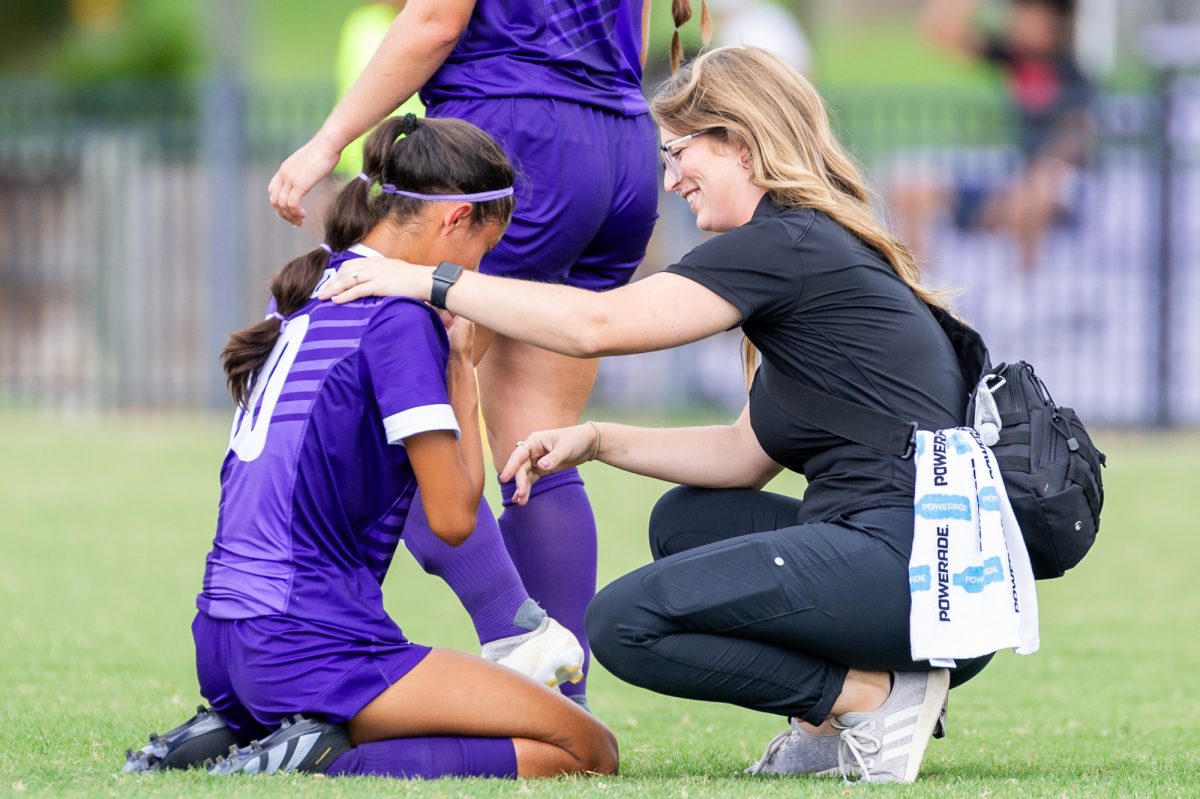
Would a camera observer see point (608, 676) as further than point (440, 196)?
Yes

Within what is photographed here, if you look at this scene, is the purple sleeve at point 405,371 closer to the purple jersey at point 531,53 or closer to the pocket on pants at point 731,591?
the pocket on pants at point 731,591

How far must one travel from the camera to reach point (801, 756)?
3643 millimetres

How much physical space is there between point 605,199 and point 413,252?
2.02 ft

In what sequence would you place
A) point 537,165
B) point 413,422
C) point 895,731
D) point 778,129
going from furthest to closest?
1. point 537,165
2. point 778,129
3. point 895,731
4. point 413,422

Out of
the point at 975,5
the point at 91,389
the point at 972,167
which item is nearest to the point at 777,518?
the point at 972,167

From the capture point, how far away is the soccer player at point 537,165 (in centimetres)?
385

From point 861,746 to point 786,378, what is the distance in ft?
2.43

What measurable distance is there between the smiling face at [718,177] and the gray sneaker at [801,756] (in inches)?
41.1

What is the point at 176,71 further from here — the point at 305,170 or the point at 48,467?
the point at 305,170

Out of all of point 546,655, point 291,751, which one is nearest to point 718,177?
point 546,655

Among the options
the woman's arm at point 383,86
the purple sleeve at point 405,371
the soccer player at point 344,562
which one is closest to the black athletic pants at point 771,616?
the soccer player at point 344,562

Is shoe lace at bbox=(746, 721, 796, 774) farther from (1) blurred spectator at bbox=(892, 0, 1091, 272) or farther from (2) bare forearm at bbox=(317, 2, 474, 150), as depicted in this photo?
(1) blurred spectator at bbox=(892, 0, 1091, 272)

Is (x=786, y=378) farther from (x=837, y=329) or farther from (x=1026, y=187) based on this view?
(x=1026, y=187)

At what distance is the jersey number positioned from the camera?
338 centimetres
